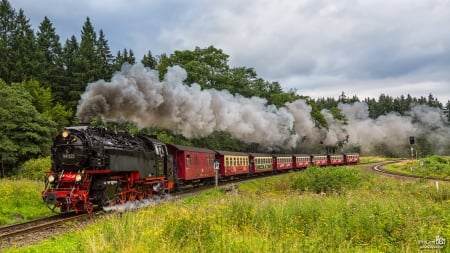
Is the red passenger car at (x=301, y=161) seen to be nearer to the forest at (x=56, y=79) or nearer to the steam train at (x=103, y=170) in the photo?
the forest at (x=56, y=79)

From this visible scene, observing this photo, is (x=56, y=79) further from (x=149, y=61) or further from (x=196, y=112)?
(x=196, y=112)

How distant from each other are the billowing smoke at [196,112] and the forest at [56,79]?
6.59 m

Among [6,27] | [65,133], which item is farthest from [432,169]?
[6,27]

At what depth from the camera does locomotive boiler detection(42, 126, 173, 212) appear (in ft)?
56.5

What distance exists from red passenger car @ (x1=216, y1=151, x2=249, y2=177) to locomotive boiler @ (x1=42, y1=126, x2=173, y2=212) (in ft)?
59.0

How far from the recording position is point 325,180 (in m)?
27.8

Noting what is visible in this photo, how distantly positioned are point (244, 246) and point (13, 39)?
2753 inches

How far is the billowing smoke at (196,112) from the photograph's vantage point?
23.9 metres

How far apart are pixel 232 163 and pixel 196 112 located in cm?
815

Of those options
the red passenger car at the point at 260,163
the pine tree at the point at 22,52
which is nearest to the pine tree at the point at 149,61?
the pine tree at the point at 22,52

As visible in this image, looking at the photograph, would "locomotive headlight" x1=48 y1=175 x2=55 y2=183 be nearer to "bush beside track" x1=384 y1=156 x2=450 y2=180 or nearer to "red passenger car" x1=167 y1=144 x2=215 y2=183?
"red passenger car" x1=167 y1=144 x2=215 y2=183

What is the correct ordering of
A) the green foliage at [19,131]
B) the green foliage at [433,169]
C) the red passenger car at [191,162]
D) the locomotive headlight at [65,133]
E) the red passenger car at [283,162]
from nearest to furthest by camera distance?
the locomotive headlight at [65,133] < the red passenger car at [191,162] < the green foliage at [19,131] < the green foliage at [433,169] < the red passenger car at [283,162]

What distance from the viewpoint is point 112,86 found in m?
23.8

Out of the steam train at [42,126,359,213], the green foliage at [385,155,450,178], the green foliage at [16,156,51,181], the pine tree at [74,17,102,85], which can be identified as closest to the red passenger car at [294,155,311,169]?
the green foliage at [385,155,450,178]
